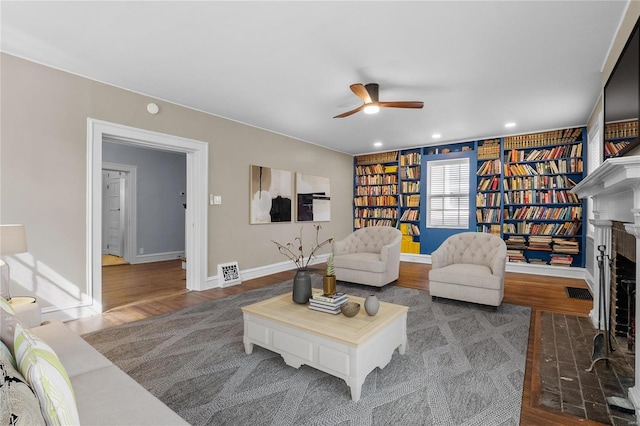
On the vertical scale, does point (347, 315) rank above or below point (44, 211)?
below

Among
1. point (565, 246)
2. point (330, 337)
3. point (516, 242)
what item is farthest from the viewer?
point (516, 242)

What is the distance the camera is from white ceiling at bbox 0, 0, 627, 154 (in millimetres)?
2256

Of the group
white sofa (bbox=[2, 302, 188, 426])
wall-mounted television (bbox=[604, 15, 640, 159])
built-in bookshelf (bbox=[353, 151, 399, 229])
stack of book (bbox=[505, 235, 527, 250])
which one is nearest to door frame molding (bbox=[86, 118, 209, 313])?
white sofa (bbox=[2, 302, 188, 426])

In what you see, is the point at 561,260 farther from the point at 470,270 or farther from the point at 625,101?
the point at 625,101

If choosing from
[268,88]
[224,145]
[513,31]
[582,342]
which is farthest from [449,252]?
[224,145]

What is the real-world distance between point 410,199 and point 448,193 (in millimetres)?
815

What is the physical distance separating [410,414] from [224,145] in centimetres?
421

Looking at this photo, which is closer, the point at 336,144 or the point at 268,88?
the point at 268,88

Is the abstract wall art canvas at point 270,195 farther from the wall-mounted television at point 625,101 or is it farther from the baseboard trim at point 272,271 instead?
the wall-mounted television at point 625,101

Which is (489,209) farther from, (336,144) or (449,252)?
(336,144)

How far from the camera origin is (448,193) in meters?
6.51

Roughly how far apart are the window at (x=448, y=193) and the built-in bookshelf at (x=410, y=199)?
10.8 inches

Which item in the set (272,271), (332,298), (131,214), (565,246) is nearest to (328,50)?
(332,298)

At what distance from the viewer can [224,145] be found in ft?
15.8
